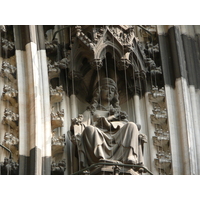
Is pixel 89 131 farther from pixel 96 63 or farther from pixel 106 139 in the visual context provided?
pixel 96 63

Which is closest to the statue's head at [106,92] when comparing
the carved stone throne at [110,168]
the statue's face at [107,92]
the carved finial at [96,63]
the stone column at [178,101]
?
the statue's face at [107,92]

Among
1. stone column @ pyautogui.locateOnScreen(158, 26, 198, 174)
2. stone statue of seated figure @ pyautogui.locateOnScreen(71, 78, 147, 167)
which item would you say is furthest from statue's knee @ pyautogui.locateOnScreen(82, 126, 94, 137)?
stone column @ pyautogui.locateOnScreen(158, 26, 198, 174)

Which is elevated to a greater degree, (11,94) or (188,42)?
(188,42)

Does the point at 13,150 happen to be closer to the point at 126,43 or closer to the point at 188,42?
the point at 126,43

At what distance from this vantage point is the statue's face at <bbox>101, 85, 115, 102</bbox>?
12.1 m

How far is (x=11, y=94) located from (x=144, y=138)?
5.84 ft

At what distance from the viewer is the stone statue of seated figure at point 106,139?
37.0ft

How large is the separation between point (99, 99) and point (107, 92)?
147 mm

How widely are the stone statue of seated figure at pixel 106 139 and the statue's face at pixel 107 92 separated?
0.31m

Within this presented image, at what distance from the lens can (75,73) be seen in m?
12.2

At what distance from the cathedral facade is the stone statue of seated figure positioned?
1 centimetres

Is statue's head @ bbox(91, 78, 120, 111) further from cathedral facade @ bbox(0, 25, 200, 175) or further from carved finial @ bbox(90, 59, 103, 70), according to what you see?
carved finial @ bbox(90, 59, 103, 70)

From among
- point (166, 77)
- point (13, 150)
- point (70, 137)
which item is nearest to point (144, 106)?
point (166, 77)

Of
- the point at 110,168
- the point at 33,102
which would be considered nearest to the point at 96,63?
the point at 33,102
